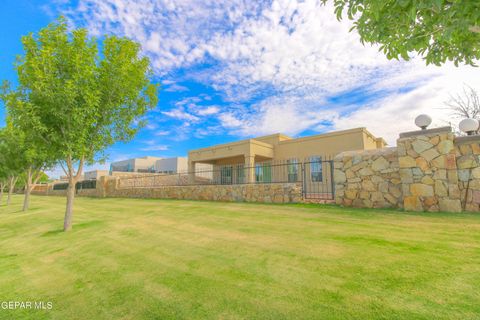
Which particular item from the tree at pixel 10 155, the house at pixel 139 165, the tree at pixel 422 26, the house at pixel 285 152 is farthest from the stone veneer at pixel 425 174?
the house at pixel 139 165

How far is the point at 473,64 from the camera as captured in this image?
3623mm

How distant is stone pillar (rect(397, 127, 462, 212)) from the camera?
6176 millimetres

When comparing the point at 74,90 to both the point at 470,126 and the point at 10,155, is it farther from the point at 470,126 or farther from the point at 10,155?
the point at 10,155

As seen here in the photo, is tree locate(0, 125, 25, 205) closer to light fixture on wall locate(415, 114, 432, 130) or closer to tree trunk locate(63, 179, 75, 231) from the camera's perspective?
tree trunk locate(63, 179, 75, 231)

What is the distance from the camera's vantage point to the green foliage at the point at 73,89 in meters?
6.63

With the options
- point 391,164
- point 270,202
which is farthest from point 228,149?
point 391,164

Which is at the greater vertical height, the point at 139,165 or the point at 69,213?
the point at 139,165

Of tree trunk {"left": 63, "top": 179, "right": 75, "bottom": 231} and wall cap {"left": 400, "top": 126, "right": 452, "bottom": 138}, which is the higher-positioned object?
wall cap {"left": 400, "top": 126, "right": 452, "bottom": 138}

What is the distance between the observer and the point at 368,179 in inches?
307

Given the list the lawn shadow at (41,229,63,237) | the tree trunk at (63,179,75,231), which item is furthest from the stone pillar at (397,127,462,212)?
the lawn shadow at (41,229,63,237)

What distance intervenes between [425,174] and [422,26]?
493 centimetres

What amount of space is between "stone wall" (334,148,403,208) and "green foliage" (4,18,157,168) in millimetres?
8185

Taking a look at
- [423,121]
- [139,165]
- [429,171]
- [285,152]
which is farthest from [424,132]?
[139,165]

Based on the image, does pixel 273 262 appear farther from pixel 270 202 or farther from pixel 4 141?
pixel 4 141
